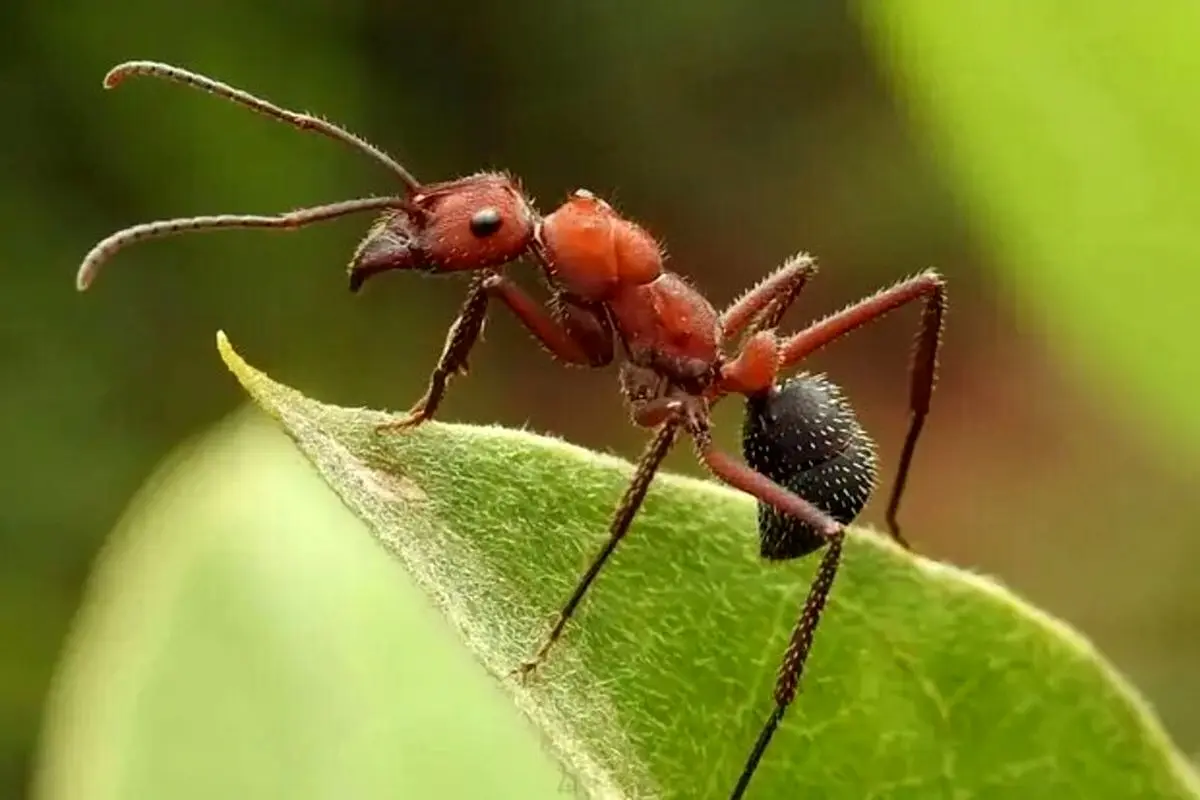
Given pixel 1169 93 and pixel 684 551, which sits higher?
pixel 1169 93

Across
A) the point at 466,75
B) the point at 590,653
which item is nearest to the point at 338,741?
the point at 590,653

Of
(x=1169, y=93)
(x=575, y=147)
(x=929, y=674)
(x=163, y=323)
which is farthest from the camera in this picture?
Result: (x=575, y=147)

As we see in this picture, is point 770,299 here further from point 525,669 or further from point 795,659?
point 525,669

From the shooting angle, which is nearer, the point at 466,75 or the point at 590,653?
the point at 590,653

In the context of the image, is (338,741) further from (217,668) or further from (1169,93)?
(1169,93)

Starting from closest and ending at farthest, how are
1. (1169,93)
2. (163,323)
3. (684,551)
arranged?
(684,551) < (1169,93) < (163,323)

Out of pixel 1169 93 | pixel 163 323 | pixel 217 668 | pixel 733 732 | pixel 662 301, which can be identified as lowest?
pixel 163 323

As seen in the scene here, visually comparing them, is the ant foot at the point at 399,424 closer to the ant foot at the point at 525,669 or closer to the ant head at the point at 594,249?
the ant foot at the point at 525,669
